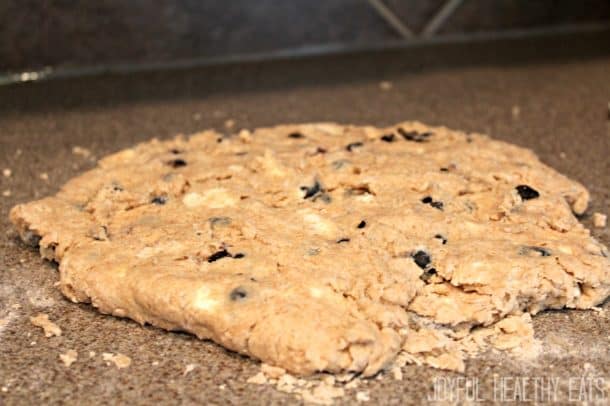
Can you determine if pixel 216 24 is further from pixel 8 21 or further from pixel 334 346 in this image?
pixel 334 346

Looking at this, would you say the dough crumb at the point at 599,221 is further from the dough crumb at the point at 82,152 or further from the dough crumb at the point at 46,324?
the dough crumb at the point at 82,152

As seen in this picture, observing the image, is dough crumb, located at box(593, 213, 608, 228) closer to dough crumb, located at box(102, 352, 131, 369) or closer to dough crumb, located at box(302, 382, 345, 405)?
dough crumb, located at box(302, 382, 345, 405)

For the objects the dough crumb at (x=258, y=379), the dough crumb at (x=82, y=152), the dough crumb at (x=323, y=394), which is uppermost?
the dough crumb at (x=82, y=152)

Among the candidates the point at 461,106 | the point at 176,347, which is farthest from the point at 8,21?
the point at 176,347

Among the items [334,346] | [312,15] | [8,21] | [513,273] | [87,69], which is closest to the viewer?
[334,346]

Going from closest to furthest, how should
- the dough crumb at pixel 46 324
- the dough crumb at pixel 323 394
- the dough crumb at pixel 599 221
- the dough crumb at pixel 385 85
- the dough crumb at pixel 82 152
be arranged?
the dough crumb at pixel 323 394 → the dough crumb at pixel 46 324 → the dough crumb at pixel 599 221 → the dough crumb at pixel 82 152 → the dough crumb at pixel 385 85

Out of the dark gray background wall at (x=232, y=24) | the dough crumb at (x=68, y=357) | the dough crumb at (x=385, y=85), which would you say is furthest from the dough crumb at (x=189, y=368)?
the dark gray background wall at (x=232, y=24)

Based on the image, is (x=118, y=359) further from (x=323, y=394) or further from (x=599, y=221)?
(x=599, y=221)
